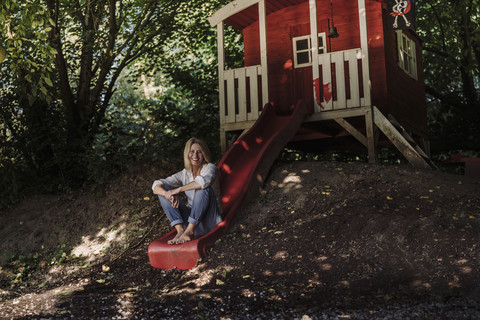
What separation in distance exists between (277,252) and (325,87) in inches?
191

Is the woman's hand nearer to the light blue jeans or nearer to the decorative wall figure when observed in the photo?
the light blue jeans

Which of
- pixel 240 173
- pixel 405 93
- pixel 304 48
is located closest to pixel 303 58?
pixel 304 48

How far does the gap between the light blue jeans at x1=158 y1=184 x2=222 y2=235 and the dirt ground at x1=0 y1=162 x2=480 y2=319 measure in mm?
340

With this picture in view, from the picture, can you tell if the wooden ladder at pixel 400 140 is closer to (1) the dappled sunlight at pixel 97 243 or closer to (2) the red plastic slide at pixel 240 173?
(2) the red plastic slide at pixel 240 173

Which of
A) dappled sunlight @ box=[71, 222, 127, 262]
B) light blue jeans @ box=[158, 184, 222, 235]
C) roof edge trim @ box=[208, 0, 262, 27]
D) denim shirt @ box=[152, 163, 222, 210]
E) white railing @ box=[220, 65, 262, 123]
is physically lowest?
dappled sunlight @ box=[71, 222, 127, 262]

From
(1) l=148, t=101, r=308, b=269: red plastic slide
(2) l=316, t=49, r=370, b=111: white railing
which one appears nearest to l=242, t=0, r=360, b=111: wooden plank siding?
(2) l=316, t=49, r=370, b=111: white railing

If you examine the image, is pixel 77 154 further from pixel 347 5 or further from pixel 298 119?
pixel 347 5

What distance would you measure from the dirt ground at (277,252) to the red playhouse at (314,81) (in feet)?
2.75

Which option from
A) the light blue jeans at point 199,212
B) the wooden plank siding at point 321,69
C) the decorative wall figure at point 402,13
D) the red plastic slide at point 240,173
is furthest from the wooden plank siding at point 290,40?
the light blue jeans at point 199,212

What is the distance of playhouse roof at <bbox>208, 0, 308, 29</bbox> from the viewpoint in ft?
36.8

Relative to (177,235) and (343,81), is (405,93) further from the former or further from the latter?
(177,235)

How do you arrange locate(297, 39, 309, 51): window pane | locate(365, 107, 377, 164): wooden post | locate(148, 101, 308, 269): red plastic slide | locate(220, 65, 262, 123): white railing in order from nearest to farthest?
locate(148, 101, 308, 269): red plastic slide, locate(365, 107, 377, 164): wooden post, locate(220, 65, 262, 123): white railing, locate(297, 39, 309, 51): window pane

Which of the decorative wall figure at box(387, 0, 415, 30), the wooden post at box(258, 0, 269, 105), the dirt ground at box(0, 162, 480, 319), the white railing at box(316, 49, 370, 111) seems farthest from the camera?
the wooden post at box(258, 0, 269, 105)

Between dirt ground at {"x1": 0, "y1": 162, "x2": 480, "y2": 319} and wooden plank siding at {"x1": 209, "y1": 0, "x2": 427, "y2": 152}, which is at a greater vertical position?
wooden plank siding at {"x1": 209, "y1": 0, "x2": 427, "y2": 152}
